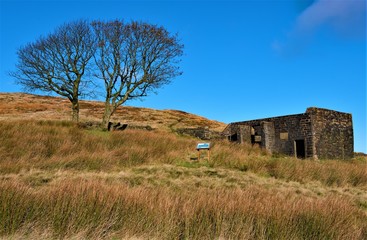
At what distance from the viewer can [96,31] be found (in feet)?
76.9

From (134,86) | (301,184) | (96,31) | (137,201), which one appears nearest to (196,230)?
(137,201)

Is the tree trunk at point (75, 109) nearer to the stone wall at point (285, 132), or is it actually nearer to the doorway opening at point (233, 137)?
the doorway opening at point (233, 137)

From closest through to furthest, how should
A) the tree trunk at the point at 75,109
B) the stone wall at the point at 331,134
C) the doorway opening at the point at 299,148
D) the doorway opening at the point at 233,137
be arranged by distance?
the stone wall at the point at 331,134
the tree trunk at the point at 75,109
the doorway opening at the point at 299,148
the doorway opening at the point at 233,137

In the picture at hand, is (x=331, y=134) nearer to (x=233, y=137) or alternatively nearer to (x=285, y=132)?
(x=285, y=132)

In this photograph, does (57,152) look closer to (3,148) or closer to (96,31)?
(3,148)

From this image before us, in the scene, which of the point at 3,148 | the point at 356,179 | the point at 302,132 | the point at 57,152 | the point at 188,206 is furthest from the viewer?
the point at 302,132

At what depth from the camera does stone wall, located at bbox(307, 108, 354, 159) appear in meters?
22.7

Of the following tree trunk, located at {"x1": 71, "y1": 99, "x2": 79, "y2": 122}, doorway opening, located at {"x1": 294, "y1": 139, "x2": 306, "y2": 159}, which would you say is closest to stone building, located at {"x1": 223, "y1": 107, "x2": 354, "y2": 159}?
doorway opening, located at {"x1": 294, "y1": 139, "x2": 306, "y2": 159}

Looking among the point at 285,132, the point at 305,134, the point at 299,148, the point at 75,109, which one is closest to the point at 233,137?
the point at 285,132

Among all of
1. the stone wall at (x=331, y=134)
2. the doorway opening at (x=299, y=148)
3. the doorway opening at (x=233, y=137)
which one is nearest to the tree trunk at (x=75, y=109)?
the doorway opening at (x=233, y=137)

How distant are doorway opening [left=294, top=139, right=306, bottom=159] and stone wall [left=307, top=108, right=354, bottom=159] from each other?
1113mm

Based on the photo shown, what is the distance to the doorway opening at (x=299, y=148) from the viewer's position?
23.4 metres

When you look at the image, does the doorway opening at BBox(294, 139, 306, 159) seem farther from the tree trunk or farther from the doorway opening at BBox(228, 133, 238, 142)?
the tree trunk

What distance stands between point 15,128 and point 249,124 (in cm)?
1681
